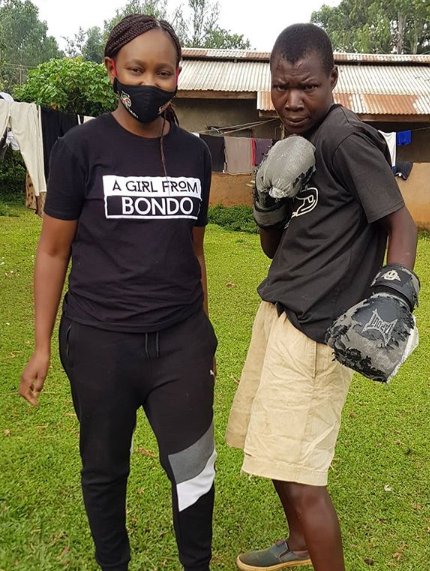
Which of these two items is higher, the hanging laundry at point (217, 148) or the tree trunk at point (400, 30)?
the tree trunk at point (400, 30)

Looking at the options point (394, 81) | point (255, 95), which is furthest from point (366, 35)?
point (255, 95)

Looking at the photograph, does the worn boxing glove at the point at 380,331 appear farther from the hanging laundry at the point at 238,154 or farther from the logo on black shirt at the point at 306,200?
the hanging laundry at the point at 238,154

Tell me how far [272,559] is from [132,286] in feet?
4.35

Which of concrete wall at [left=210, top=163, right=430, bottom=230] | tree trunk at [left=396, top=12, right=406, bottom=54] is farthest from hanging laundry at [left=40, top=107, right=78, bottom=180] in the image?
tree trunk at [left=396, top=12, right=406, bottom=54]

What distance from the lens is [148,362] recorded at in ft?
5.93

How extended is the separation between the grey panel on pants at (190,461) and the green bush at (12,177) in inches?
488

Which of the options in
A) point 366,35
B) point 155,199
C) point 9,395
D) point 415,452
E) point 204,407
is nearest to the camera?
point 155,199

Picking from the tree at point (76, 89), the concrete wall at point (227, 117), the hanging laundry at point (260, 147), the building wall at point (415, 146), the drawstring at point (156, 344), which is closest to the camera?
the drawstring at point (156, 344)

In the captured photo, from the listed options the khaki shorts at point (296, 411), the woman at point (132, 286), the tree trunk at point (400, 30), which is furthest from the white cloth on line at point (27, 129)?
the tree trunk at point (400, 30)

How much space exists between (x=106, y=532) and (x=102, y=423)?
42 centimetres

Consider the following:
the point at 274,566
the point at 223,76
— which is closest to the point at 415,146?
the point at 223,76

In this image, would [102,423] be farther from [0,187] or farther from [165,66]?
[0,187]

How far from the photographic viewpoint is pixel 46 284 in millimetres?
1843

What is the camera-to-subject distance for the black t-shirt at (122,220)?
1.72 metres
